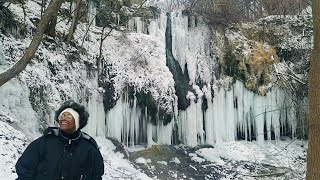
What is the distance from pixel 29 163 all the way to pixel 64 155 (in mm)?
257

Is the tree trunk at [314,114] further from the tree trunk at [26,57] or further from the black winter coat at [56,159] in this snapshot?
the tree trunk at [26,57]

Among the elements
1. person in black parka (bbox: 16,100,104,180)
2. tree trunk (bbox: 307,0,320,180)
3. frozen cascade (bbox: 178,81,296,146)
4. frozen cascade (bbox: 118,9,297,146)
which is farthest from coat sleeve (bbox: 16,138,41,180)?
frozen cascade (bbox: 178,81,296,146)

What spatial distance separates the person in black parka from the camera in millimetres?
2947

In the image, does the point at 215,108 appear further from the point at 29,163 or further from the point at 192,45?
the point at 29,163

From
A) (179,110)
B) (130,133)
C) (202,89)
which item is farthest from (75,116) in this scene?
(202,89)

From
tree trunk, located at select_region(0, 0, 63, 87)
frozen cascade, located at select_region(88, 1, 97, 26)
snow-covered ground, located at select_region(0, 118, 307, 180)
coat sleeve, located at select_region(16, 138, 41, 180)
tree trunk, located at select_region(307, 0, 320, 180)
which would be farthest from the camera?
frozen cascade, located at select_region(88, 1, 97, 26)

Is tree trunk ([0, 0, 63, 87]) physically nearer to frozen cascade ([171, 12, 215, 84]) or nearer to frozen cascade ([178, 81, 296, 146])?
frozen cascade ([178, 81, 296, 146])

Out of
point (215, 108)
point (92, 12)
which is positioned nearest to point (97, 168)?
point (215, 108)

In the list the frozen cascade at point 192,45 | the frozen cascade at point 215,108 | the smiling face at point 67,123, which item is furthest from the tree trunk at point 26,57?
the frozen cascade at point 192,45

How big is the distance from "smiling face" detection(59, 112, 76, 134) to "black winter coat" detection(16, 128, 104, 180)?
0.21ft

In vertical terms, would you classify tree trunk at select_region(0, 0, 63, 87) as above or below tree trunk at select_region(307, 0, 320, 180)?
above

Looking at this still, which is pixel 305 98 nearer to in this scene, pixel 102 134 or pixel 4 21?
pixel 102 134

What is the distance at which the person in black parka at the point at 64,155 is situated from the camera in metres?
2.95

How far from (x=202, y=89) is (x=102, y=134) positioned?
4184 mm
